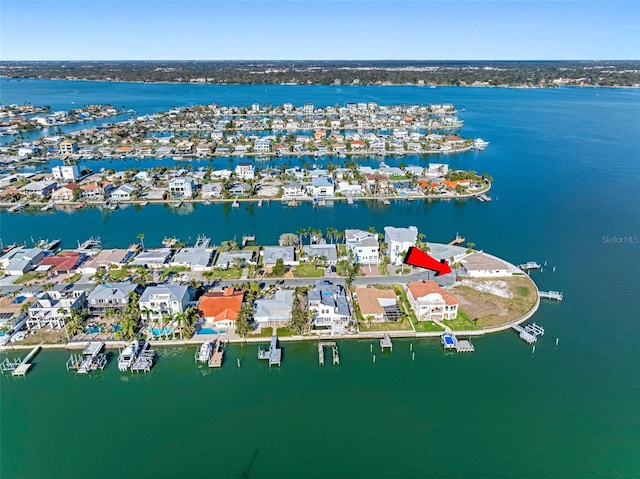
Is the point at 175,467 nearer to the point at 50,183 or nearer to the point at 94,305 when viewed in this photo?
the point at 94,305

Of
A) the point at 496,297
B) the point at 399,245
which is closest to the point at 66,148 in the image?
the point at 399,245

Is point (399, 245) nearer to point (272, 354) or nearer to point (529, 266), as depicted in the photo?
point (529, 266)

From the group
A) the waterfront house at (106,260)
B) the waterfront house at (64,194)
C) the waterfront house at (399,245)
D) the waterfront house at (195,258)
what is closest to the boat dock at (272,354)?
the waterfront house at (195,258)

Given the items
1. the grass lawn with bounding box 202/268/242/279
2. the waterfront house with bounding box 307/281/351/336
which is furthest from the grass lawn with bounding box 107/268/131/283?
the waterfront house with bounding box 307/281/351/336

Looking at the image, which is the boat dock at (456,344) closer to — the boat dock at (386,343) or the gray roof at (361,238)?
the boat dock at (386,343)

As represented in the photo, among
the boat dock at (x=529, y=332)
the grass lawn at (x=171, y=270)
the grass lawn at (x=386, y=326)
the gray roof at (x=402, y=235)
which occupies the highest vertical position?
the gray roof at (x=402, y=235)

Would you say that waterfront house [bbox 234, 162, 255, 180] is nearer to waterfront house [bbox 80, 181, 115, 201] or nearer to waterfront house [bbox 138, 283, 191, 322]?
waterfront house [bbox 80, 181, 115, 201]

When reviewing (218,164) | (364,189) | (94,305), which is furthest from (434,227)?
(218,164)
